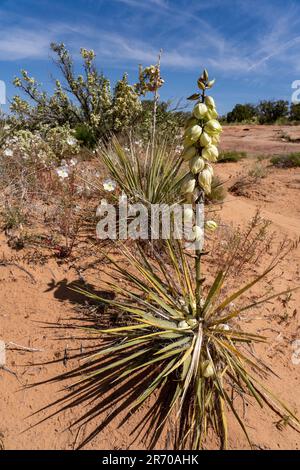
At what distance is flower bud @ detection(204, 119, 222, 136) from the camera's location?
5.16 feet

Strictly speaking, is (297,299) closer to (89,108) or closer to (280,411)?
(280,411)

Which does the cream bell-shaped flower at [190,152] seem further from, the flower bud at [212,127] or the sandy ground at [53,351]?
the sandy ground at [53,351]

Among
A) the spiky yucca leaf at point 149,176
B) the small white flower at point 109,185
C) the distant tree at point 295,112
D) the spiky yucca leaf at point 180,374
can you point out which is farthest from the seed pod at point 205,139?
the distant tree at point 295,112

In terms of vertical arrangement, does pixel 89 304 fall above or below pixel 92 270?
below

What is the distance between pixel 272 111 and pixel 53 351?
24.7 m

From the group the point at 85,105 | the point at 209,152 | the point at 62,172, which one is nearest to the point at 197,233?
the point at 209,152

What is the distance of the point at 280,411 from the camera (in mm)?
1827

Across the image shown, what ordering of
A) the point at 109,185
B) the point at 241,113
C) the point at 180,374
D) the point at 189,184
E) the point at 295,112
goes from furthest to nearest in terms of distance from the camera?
the point at 241,113
the point at 295,112
the point at 109,185
the point at 180,374
the point at 189,184

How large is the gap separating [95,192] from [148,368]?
8.04 ft

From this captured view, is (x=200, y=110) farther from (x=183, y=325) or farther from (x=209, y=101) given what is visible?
(x=183, y=325)

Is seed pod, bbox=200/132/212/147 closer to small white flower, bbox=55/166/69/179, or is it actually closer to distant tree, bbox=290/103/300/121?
small white flower, bbox=55/166/69/179

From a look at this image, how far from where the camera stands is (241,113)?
23.2 meters

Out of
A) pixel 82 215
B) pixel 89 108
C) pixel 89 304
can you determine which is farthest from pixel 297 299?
pixel 89 108
